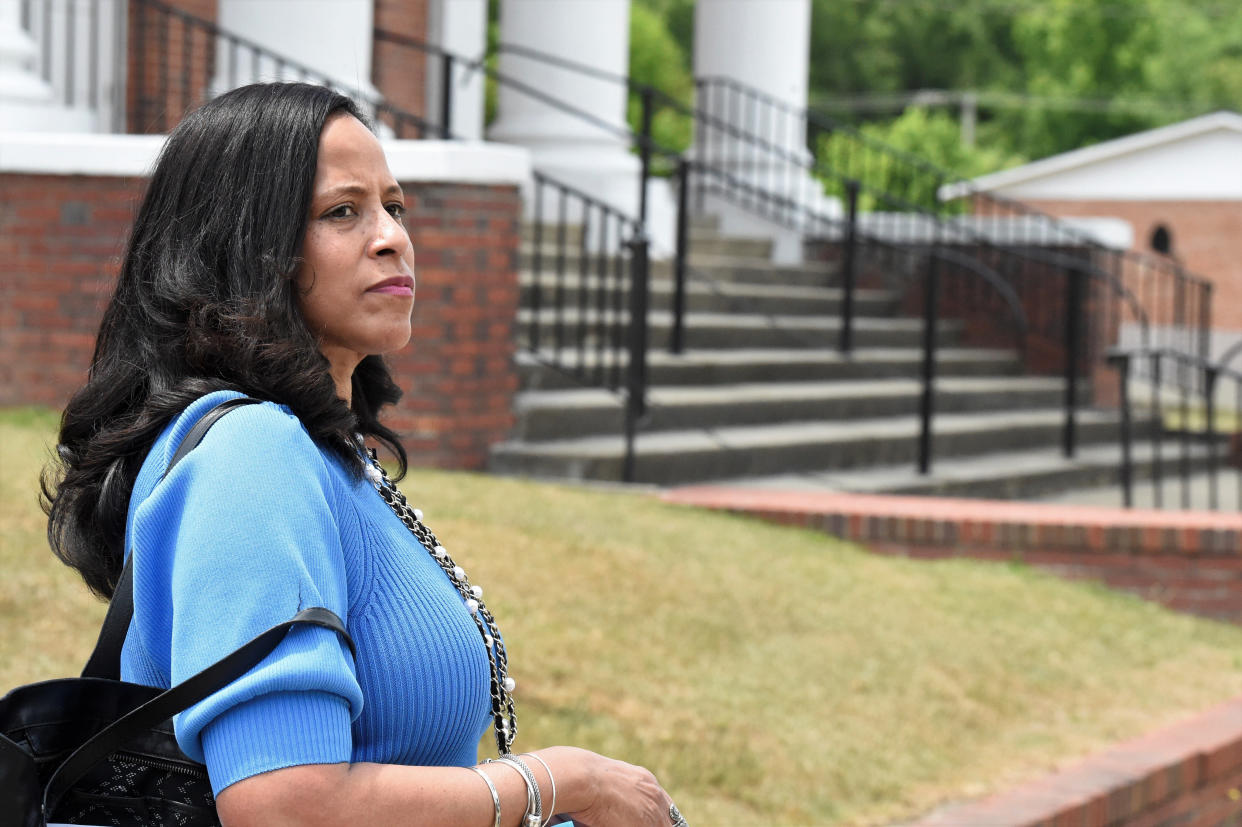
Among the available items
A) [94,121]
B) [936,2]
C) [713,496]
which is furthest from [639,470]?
[936,2]

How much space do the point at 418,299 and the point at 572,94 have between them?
12.6 ft

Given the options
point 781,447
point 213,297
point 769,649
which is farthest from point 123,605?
point 781,447

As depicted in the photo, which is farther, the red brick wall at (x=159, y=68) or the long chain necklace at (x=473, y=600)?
the red brick wall at (x=159, y=68)

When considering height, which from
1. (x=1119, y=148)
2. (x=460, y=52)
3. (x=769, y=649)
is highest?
(x=1119, y=148)

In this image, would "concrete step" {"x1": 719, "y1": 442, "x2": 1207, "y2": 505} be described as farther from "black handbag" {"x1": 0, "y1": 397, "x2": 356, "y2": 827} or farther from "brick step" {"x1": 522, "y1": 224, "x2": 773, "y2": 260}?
"black handbag" {"x1": 0, "y1": 397, "x2": 356, "y2": 827}

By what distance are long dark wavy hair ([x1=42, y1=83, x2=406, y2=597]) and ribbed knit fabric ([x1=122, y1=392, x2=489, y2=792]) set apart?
Answer: 2.1 inches

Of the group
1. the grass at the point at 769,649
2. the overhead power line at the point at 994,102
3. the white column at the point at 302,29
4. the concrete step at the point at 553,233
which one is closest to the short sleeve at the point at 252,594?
the grass at the point at 769,649

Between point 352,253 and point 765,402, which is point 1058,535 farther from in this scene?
point 352,253

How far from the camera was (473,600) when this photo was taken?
180cm

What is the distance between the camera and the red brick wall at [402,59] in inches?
432

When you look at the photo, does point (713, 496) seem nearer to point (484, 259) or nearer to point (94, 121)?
point (484, 259)

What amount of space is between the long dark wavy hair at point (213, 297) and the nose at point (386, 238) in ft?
0.28

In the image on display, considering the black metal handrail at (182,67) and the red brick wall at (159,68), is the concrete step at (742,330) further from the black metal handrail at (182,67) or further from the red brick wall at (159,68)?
the red brick wall at (159,68)

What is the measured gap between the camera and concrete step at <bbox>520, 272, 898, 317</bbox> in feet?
30.5
